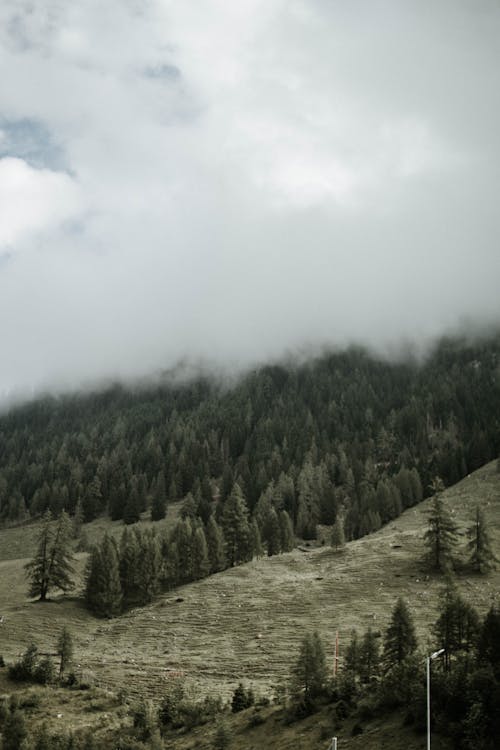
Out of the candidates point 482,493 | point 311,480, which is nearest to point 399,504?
point 482,493

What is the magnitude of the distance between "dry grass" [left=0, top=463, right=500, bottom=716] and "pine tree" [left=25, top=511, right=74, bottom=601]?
97.6 inches

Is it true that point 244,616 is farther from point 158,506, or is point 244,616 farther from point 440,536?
point 158,506

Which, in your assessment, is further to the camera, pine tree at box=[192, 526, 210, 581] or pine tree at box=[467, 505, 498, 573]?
pine tree at box=[192, 526, 210, 581]

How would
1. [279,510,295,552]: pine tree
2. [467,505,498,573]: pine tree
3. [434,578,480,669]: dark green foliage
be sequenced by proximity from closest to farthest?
[434,578,480,669]: dark green foliage, [467,505,498,573]: pine tree, [279,510,295,552]: pine tree

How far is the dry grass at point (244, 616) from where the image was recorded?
51.3m

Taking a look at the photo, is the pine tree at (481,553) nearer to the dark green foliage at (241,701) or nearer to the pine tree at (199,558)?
the pine tree at (199,558)

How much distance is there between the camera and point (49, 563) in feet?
263

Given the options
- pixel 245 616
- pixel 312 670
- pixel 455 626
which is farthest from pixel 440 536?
pixel 312 670

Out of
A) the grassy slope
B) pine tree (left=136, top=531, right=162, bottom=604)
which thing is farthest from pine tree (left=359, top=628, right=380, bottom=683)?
pine tree (left=136, top=531, right=162, bottom=604)

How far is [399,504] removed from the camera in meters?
132

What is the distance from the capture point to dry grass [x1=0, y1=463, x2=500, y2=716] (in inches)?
2019

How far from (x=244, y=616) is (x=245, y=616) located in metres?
0.14

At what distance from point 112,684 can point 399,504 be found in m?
98.1

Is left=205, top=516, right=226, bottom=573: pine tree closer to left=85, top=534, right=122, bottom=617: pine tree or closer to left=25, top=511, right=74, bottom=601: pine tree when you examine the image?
left=85, top=534, right=122, bottom=617: pine tree
